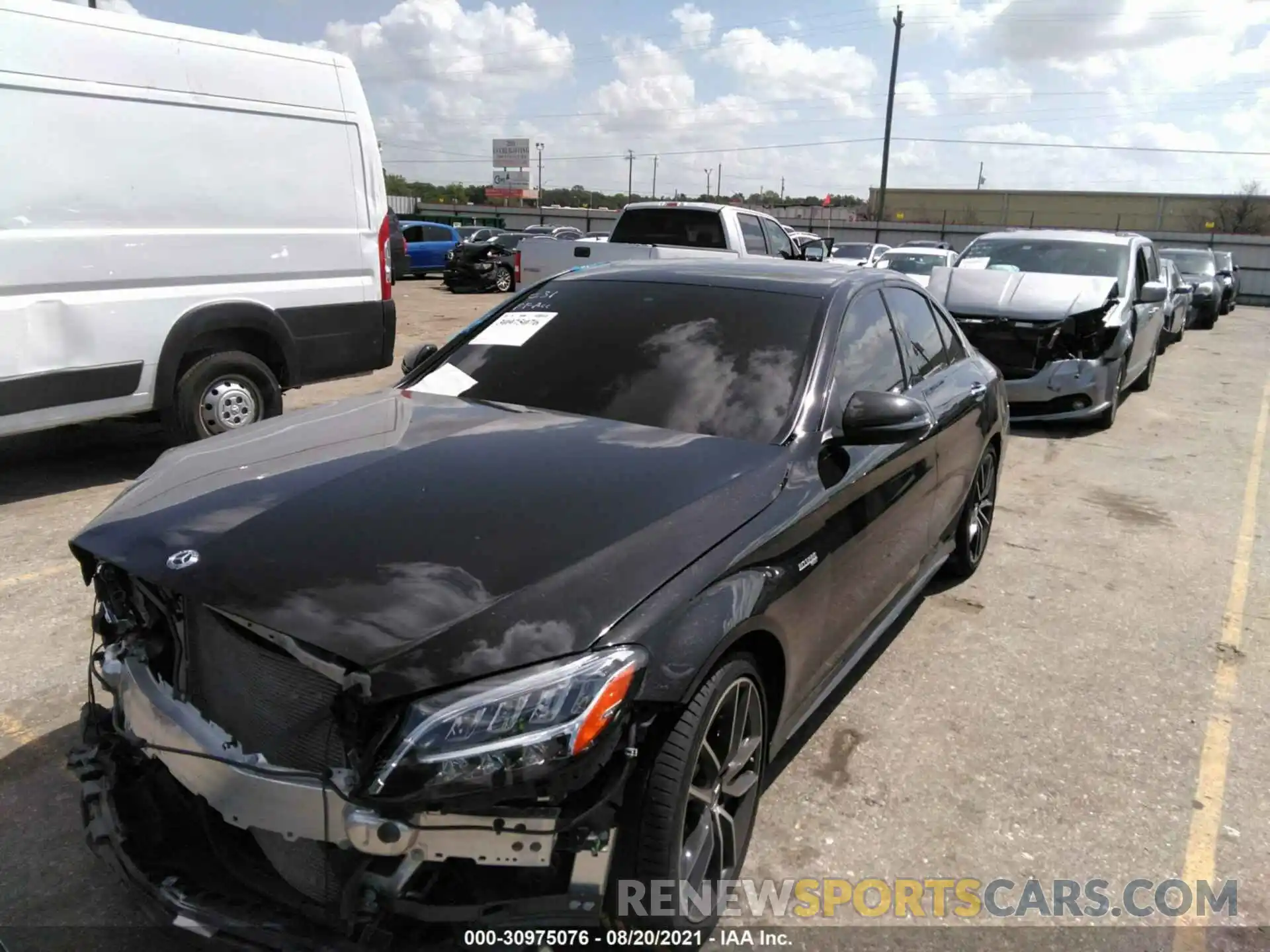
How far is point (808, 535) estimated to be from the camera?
105 inches

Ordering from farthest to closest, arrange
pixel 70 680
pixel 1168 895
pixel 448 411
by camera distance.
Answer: pixel 70 680, pixel 448 411, pixel 1168 895

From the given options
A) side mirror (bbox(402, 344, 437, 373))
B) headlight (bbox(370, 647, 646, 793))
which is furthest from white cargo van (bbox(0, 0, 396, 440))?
headlight (bbox(370, 647, 646, 793))

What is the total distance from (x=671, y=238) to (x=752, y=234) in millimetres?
1039

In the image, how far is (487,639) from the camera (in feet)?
6.16

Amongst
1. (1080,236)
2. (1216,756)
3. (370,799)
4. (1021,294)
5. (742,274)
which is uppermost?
(1080,236)

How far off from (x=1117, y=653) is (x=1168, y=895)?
1701 mm

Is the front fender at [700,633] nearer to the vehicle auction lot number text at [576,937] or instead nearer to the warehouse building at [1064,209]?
the vehicle auction lot number text at [576,937]

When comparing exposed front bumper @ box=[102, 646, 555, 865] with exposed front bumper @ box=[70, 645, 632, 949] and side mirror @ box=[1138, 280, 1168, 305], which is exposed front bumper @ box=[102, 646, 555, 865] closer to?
exposed front bumper @ box=[70, 645, 632, 949]

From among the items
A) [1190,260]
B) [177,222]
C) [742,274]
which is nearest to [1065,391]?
[742,274]

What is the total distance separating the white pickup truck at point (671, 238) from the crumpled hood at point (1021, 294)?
2.37 metres

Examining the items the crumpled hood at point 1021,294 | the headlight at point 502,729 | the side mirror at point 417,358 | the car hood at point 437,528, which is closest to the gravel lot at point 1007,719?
the car hood at point 437,528

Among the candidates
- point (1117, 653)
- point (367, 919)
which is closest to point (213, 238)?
point (367, 919)

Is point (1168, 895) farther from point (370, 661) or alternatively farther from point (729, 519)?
point (370, 661)

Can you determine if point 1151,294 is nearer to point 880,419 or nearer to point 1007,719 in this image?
point 1007,719
